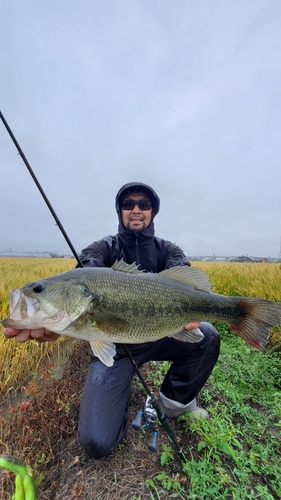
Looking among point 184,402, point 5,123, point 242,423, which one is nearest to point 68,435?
point 184,402

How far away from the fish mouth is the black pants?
1181mm

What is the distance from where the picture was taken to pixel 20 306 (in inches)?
81.6

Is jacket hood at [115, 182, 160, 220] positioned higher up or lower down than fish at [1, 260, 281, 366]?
higher up

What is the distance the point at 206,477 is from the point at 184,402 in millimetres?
829

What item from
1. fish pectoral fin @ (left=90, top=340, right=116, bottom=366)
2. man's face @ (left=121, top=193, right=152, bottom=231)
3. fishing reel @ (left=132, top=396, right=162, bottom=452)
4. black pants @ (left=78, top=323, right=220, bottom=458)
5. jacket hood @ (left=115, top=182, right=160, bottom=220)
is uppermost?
jacket hood @ (left=115, top=182, right=160, bottom=220)

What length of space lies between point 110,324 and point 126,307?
0.21 meters

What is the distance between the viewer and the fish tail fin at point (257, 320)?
257cm

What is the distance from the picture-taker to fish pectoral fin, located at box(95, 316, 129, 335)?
2.27 meters

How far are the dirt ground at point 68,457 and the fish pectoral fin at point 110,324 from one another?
112 cm

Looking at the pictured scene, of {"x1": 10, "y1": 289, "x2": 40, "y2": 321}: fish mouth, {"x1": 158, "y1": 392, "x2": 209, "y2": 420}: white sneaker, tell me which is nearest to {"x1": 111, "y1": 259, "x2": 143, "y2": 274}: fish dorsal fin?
{"x1": 10, "y1": 289, "x2": 40, "y2": 321}: fish mouth

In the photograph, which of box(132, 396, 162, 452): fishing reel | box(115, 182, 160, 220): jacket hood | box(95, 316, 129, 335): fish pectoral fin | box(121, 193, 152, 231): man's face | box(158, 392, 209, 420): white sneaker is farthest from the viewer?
box(115, 182, 160, 220): jacket hood

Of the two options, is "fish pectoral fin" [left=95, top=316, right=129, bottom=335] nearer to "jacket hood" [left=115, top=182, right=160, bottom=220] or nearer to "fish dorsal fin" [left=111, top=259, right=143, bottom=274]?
"fish dorsal fin" [left=111, top=259, right=143, bottom=274]

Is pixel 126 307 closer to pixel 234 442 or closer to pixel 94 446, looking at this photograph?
pixel 94 446

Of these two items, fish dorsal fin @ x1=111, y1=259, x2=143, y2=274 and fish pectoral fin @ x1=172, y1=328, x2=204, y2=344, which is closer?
fish dorsal fin @ x1=111, y1=259, x2=143, y2=274
